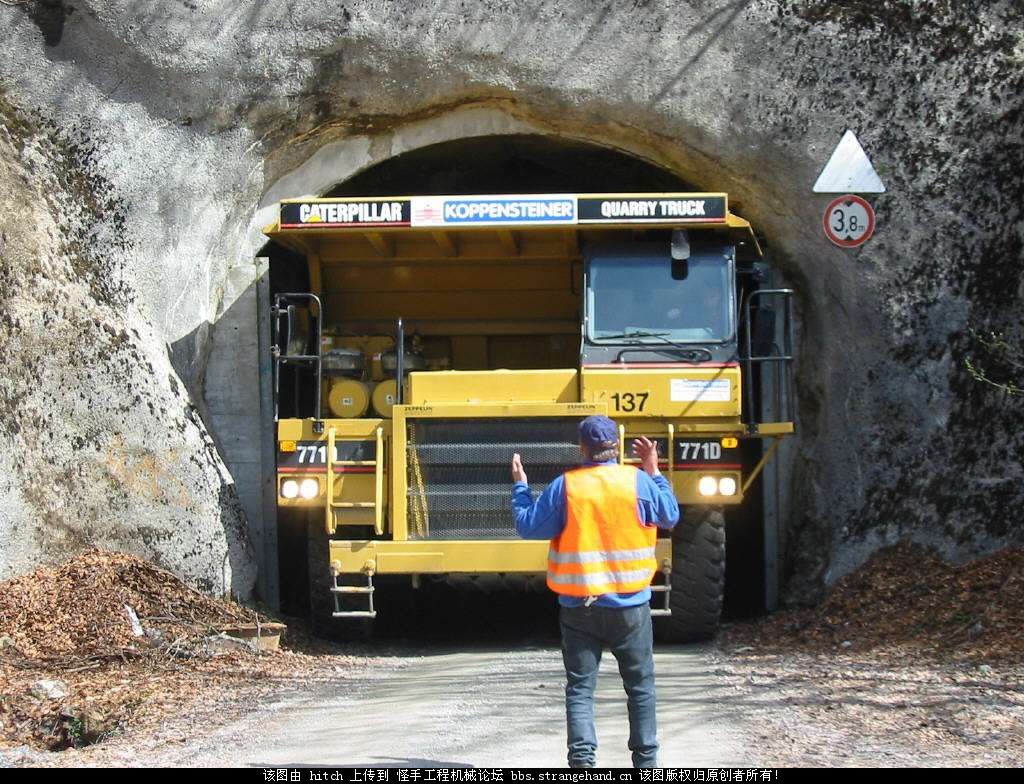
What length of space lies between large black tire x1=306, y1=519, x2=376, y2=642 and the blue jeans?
16.0 ft

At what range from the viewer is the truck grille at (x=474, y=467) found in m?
9.62

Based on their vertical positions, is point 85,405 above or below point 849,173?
below

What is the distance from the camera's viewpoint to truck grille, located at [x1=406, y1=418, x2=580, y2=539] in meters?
9.62

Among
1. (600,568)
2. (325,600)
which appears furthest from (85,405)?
(600,568)

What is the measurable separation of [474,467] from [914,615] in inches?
134

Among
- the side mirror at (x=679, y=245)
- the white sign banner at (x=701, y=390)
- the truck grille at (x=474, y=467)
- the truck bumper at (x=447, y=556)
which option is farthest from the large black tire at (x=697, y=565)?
the side mirror at (x=679, y=245)

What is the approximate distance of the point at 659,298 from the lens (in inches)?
399

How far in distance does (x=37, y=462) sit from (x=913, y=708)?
21.6 ft

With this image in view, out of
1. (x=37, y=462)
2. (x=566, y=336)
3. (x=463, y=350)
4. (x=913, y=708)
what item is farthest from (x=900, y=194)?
(x=37, y=462)

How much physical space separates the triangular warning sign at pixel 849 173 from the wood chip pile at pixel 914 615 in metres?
3.12

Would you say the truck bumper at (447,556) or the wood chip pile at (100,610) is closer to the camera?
the wood chip pile at (100,610)

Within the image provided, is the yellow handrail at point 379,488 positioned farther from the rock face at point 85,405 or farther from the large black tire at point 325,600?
the rock face at point 85,405

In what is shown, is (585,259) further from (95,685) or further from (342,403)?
(95,685)

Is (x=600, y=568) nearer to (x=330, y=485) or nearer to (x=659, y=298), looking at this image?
(x=330, y=485)
